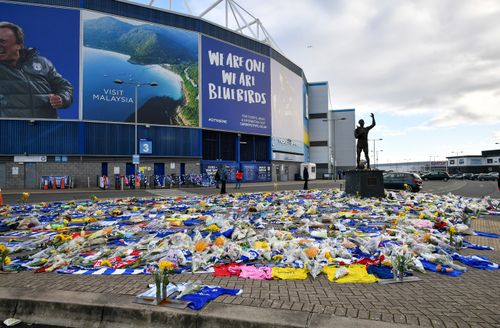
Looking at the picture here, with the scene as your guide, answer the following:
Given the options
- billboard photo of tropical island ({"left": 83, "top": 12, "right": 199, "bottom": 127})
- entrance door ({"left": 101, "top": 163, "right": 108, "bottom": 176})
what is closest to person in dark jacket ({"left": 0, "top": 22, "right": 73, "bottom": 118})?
billboard photo of tropical island ({"left": 83, "top": 12, "right": 199, "bottom": 127})

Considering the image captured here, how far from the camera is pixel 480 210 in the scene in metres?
12.3

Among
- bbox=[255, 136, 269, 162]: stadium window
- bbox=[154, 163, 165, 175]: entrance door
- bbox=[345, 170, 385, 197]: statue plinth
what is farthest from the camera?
bbox=[255, 136, 269, 162]: stadium window

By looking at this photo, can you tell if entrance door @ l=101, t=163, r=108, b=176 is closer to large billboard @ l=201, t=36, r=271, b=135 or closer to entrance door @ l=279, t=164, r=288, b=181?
large billboard @ l=201, t=36, r=271, b=135

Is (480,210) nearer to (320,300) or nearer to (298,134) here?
(320,300)

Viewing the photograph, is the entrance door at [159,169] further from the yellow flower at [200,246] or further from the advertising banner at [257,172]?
the yellow flower at [200,246]

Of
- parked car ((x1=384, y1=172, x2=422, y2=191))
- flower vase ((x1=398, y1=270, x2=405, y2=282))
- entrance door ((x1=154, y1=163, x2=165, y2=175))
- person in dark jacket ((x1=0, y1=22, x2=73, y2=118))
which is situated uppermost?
person in dark jacket ((x1=0, y1=22, x2=73, y2=118))

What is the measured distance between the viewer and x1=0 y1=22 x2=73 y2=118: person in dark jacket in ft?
103

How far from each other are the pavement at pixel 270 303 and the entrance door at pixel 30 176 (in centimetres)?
3235

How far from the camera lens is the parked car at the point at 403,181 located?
917 inches

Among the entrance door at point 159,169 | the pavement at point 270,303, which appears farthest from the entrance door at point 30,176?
the pavement at point 270,303

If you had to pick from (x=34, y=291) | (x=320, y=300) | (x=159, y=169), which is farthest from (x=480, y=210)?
(x=159, y=169)

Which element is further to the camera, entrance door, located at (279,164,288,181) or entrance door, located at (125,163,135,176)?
entrance door, located at (279,164,288,181)

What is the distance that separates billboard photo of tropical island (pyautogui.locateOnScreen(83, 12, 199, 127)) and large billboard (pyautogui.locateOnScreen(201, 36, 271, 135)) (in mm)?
2015

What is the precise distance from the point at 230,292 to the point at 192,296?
48 centimetres
